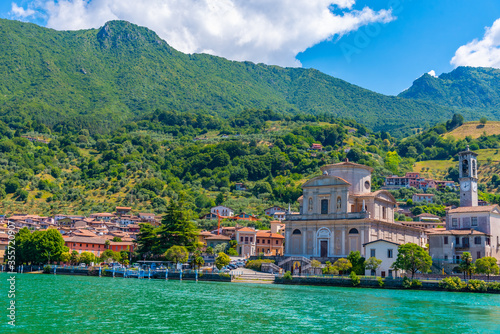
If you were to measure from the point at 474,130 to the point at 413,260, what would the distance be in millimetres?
144026

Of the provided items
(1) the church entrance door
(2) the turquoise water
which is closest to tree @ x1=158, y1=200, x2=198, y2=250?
(1) the church entrance door

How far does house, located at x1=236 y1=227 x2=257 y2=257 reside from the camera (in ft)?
279

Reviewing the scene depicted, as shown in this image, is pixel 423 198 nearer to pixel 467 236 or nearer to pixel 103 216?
pixel 467 236

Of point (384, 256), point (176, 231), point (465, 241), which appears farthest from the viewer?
point (176, 231)

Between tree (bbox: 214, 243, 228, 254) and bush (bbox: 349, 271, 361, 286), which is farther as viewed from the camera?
tree (bbox: 214, 243, 228, 254)

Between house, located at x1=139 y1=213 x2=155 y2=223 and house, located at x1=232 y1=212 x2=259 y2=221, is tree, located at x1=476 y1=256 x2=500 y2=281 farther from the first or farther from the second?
house, located at x1=139 y1=213 x2=155 y2=223

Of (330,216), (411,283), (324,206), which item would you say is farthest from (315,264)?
(411,283)

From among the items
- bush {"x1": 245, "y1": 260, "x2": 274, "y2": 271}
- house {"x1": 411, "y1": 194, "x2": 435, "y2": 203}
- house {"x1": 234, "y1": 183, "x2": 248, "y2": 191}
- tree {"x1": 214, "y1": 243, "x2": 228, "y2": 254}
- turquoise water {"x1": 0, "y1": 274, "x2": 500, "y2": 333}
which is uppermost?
house {"x1": 234, "y1": 183, "x2": 248, "y2": 191}

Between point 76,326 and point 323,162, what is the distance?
436 feet

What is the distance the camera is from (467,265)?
182ft

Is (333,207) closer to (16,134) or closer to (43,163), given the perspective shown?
(43,163)

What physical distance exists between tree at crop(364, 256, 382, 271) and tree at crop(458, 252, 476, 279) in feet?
25.6

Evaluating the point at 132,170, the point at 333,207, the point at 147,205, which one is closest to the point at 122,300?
the point at 333,207

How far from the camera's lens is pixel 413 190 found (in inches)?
5364
